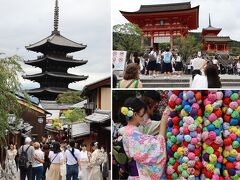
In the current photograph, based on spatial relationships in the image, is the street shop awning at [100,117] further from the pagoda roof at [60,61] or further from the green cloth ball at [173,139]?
the pagoda roof at [60,61]

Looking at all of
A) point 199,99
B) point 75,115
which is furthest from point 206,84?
point 75,115

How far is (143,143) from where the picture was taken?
12.5 feet

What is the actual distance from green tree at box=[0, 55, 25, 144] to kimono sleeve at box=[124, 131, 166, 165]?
6160 mm

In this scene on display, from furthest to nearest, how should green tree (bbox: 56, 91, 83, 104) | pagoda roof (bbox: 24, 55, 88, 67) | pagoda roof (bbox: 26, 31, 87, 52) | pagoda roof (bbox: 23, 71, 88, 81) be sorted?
pagoda roof (bbox: 26, 31, 87, 52)
pagoda roof (bbox: 23, 71, 88, 81)
pagoda roof (bbox: 24, 55, 88, 67)
green tree (bbox: 56, 91, 83, 104)

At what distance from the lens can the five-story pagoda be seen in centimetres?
5353

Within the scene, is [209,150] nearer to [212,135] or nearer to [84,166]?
[212,135]

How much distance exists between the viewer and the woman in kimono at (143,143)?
377cm

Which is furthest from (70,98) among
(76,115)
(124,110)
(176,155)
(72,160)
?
(176,155)

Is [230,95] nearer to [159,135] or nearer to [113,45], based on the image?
[159,135]

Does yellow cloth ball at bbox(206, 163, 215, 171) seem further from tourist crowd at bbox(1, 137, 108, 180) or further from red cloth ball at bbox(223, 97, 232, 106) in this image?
tourist crowd at bbox(1, 137, 108, 180)

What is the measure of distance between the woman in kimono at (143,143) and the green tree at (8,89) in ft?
20.2

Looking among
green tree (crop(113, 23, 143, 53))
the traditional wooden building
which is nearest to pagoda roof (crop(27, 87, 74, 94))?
the traditional wooden building

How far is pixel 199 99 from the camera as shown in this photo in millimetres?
3635

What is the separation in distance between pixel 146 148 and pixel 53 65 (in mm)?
51252
